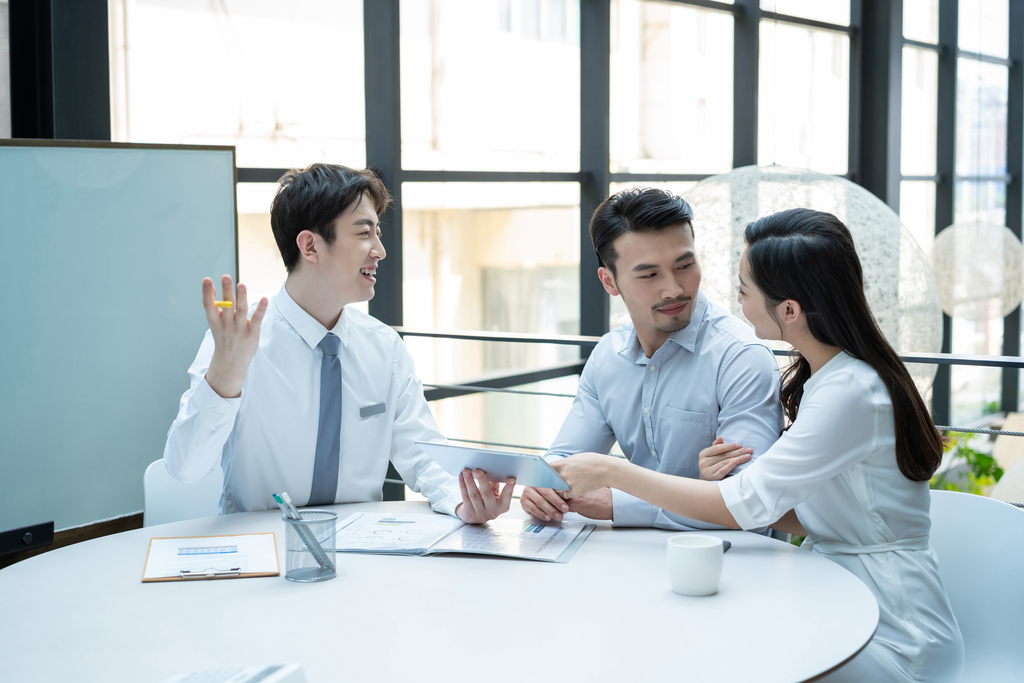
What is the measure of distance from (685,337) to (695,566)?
0.64 metres

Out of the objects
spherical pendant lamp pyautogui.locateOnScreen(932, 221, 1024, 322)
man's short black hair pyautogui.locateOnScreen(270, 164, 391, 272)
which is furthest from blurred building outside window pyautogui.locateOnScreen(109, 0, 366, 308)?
spherical pendant lamp pyautogui.locateOnScreen(932, 221, 1024, 322)

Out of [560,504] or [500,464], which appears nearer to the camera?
[500,464]

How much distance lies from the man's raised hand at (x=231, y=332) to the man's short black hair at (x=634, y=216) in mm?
688

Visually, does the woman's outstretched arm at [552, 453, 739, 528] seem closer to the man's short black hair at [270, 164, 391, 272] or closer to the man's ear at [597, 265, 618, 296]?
the man's ear at [597, 265, 618, 296]

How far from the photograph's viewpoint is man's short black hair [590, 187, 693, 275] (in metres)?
1.69

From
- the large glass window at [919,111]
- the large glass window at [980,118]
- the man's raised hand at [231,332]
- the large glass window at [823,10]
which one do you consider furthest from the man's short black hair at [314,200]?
the large glass window at [980,118]

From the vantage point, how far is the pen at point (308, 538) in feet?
4.17

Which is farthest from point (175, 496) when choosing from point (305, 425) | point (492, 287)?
point (492, 287)

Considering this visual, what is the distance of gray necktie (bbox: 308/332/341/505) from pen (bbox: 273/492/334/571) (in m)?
0.46

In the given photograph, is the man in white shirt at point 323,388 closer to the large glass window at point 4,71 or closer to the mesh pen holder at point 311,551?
the mesh pen holder at point 311,551

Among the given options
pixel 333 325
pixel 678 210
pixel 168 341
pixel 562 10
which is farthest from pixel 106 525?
pixel 562 10

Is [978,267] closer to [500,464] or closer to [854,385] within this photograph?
[854,385]

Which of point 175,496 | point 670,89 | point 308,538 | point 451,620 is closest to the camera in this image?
point 451,620

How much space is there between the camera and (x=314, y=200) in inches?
73.9
